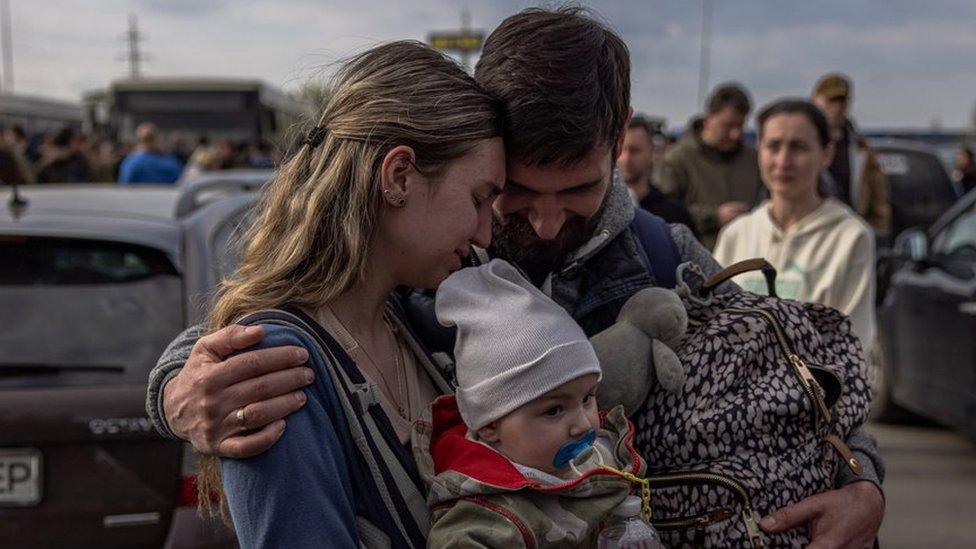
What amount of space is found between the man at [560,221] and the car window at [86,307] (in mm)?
1587

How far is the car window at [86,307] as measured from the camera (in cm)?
329

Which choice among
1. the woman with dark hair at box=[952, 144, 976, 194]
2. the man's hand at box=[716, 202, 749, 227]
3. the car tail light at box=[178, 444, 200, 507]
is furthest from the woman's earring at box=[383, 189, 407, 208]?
the woman with dark hair at box=[952, 144, 976, 194]

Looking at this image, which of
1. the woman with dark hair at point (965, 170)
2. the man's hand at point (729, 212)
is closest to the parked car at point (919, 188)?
the woman with dark hair at point (965, 170)

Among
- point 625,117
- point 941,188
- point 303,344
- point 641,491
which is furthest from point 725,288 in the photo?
point 941,188

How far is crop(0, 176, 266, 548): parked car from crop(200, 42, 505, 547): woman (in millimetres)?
1421

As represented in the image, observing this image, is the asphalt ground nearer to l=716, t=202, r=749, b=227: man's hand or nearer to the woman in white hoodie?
the woman in white hoodie

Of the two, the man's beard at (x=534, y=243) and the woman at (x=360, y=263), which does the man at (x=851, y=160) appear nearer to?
the man's beard at (x=534, y=243)

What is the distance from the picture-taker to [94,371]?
3.29m

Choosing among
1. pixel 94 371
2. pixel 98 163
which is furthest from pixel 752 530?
pixel 98 163

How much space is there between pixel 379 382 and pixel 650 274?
603mm

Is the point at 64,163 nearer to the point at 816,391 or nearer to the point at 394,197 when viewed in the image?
the point at 394,197

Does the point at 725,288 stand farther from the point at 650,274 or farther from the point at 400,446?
the point at 400,446

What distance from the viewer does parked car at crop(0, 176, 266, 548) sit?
10.4 feet

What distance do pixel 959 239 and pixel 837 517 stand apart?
538 centimetres
